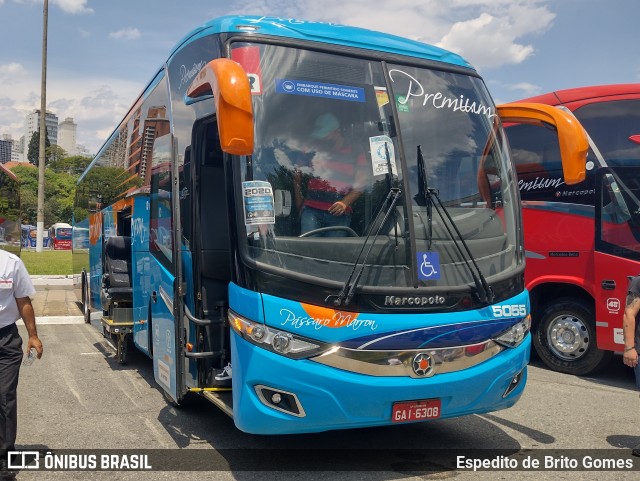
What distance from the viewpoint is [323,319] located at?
161 inches

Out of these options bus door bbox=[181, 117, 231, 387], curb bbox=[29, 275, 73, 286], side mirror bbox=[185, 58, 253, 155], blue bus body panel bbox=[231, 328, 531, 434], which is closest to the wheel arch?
blue bus body panel bbox=[231, 328, 531, 434]

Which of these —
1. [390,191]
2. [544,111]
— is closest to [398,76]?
[390,191]

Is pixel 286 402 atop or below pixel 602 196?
below

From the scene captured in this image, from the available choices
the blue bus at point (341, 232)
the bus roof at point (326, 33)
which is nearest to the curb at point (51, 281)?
the blue bus at point (341, 232)

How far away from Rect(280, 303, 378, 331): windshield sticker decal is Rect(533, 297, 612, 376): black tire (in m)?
4.94

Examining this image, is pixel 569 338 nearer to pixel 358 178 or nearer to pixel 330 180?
pixel 358 178

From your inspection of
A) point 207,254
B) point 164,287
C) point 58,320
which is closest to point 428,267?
point 207,254

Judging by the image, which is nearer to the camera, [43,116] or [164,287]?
[164,287]

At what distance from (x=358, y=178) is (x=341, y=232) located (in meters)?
0.43

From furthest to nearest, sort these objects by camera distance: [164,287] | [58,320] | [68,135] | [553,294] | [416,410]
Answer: [68,135] < [58,320] < [553,294] < [164,287] < [416,410]

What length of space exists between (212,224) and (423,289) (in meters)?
1.92

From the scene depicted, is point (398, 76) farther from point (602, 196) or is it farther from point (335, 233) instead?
point (602, 196)

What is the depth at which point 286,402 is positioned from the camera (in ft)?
13.7

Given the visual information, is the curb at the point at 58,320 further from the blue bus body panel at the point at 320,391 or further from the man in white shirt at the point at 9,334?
the blue bus body panel at the point at 320,391
